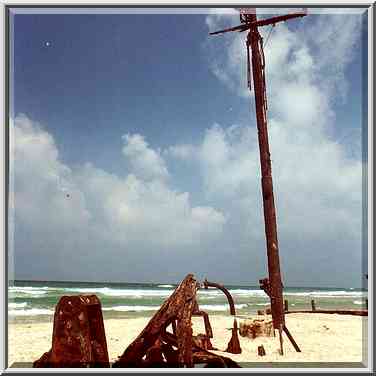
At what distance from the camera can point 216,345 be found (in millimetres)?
9312

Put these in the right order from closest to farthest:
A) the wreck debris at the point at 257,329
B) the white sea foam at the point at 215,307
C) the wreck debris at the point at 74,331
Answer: the wreck debris at the point at 74,331
the wreck debris at the point at 257,329
the white sea foam at the point at 215,307

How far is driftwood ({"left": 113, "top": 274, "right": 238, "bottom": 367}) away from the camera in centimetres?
527

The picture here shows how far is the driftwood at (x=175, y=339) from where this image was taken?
5266 mm

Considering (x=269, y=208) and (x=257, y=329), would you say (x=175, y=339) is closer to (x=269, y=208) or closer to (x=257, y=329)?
(x=269, y=208)

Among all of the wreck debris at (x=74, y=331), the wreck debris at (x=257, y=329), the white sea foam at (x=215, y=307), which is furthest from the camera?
the white sea foam at (x=215, y=307)

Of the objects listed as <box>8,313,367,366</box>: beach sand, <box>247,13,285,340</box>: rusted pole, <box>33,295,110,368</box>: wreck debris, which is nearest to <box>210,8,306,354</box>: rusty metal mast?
<box>247,13,285,340</box>: rusted pole

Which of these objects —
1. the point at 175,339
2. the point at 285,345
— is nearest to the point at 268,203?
the point at 285,345

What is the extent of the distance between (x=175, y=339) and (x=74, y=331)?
124 centimetres

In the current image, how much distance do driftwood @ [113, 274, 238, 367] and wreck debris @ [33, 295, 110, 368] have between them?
1.54 ft

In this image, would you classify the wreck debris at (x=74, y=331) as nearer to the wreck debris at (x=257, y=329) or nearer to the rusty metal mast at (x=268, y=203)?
the rusty metal mast at (x=268, y=203)

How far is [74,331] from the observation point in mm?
5191

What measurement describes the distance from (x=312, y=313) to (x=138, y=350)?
45.0 ft

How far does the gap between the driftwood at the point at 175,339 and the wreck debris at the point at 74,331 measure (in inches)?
18.4

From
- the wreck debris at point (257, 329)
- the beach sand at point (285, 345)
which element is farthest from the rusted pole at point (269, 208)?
the wreck debris at point (257, 329)
